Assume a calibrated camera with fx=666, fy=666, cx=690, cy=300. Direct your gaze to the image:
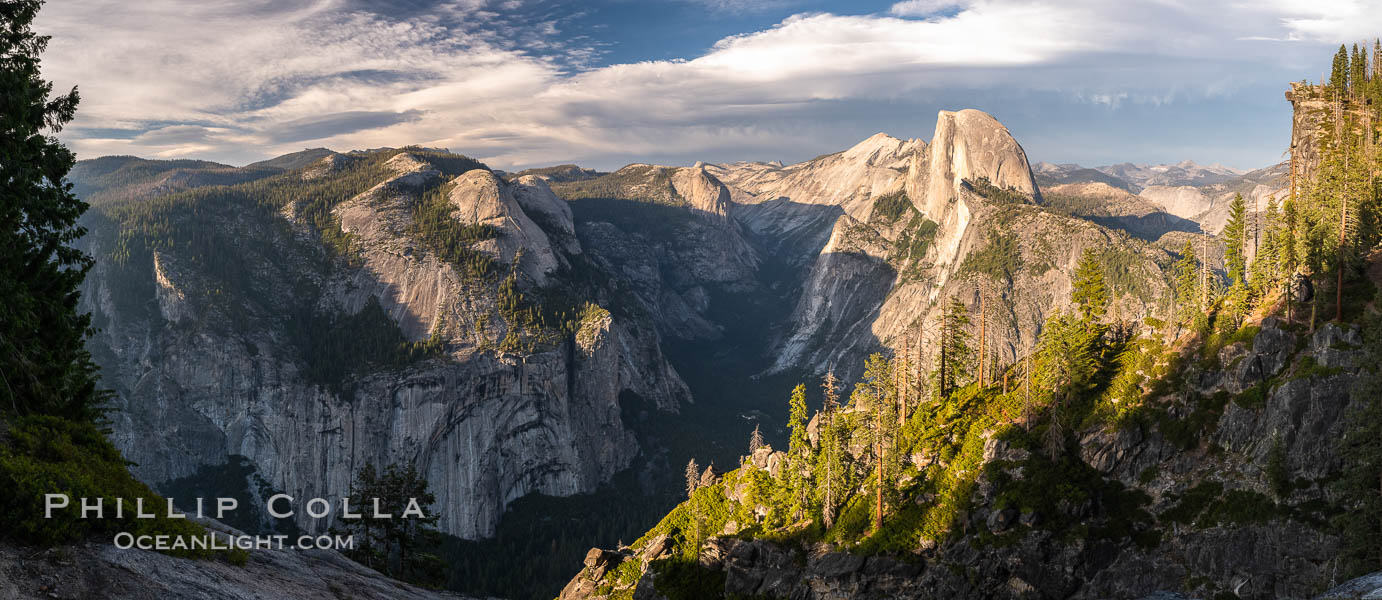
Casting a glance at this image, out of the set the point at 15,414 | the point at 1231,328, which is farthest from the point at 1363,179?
the point at 15,414

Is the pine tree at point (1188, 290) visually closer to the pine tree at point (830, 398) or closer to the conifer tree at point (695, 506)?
the pine tree at point (830, 398)

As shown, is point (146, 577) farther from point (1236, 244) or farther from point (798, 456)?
point (1236, 244)

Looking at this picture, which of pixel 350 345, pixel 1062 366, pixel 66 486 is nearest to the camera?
pixel 66 486

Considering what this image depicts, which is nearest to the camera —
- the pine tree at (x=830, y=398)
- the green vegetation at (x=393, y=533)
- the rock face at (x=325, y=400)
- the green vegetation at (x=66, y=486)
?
the green vegetation at (x=66, y=486)

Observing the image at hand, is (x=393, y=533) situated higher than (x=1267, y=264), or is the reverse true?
(x=1267, y=264)

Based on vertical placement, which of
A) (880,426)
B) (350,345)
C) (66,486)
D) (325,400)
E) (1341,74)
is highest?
(1341,74)

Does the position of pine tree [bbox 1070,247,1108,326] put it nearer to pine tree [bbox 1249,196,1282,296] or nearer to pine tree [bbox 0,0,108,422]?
pine tree [bbox 1249,196,1282,296]

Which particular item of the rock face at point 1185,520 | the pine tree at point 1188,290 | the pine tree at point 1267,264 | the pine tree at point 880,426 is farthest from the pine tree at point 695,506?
the pine tree at point 1267,264

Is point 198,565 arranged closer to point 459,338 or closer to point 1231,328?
point 1231,328

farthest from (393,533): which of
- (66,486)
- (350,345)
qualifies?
(350,345)
